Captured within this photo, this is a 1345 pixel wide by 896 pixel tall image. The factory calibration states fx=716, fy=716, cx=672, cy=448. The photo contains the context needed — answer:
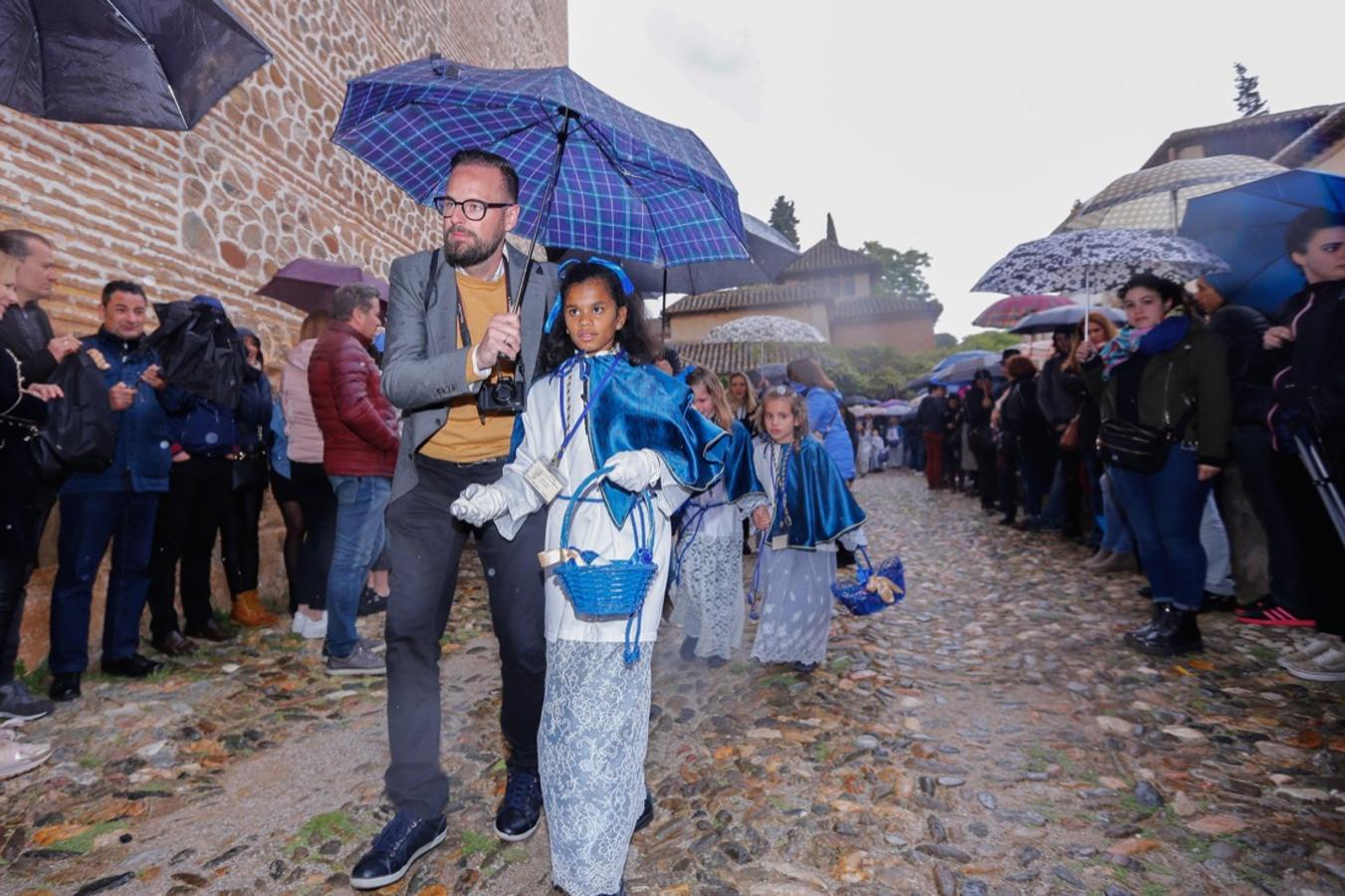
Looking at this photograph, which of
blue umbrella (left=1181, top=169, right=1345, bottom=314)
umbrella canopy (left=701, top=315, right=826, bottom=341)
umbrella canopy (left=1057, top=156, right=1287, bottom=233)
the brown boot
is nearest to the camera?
blue umbrella (left=1181, top=169, right=1345, bottom=314)

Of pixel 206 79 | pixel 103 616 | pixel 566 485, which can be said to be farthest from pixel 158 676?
pixel 566 485

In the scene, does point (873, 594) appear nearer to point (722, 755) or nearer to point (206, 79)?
point (722, 755)

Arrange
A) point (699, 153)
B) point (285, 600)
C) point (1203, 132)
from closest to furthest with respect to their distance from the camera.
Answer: point (699, 153) < point (285, 600) < point (1203, 132)

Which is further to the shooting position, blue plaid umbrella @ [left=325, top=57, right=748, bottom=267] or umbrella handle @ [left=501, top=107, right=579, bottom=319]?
blue plaid umbrella @ [left=325, top=57, right=748, bottom=267]

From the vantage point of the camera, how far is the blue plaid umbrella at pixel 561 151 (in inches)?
114

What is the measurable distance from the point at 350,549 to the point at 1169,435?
541cm

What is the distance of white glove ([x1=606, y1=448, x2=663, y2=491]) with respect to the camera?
232 centimetres

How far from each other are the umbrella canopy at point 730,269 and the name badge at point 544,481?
5.93 feet

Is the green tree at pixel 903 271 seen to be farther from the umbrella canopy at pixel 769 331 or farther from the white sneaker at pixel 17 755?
the white sneaker at pixel 17 755

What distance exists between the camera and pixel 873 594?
438 cm

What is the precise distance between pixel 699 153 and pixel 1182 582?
4200 millimetres

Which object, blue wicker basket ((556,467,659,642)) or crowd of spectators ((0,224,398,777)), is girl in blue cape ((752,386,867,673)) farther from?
crowd of spectators ((0,224,398,777))

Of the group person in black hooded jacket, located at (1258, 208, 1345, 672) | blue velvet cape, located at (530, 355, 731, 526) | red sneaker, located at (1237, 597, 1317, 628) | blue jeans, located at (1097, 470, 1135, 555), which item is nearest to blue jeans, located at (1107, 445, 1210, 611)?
person in black hooded jacket, located at (1258, 208, 1345, 672)

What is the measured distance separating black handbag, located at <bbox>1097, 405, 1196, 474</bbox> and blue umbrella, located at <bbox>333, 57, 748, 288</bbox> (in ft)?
9.87
